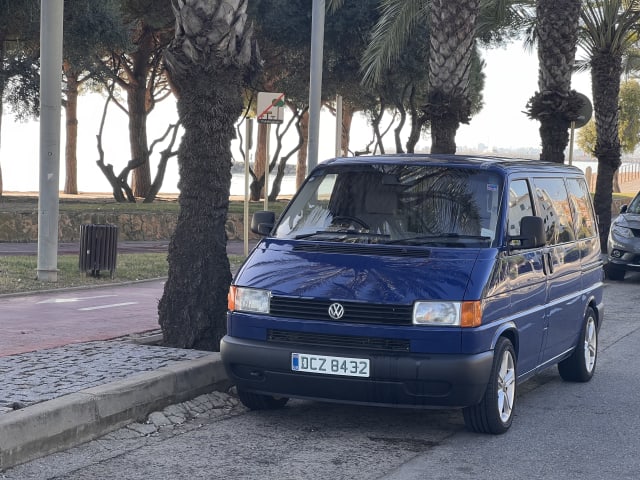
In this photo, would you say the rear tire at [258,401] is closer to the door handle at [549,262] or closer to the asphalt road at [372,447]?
the asphalt road at [372,447]

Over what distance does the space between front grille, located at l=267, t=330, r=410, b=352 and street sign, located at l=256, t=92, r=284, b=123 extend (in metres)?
10.9

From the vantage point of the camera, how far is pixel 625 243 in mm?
19016

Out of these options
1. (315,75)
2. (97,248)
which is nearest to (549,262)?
(97,248)

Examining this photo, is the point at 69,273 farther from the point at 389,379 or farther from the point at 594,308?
the point at 389,379

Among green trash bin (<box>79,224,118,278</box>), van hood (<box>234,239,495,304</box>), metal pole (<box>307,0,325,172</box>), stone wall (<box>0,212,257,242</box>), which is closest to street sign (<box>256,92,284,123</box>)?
metal pole (<box>307,0,325,172</box>)

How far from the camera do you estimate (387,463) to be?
6594mm

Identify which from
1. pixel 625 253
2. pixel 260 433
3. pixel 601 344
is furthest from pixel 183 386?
pixel 625 253

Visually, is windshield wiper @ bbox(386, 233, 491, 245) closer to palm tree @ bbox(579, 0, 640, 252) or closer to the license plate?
the license plate

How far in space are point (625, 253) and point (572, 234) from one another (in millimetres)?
10177

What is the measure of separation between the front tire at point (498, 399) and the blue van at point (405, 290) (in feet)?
0.05

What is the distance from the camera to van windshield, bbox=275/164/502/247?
780 cm

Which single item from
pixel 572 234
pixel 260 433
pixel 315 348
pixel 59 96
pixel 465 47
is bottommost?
pixel 260 433

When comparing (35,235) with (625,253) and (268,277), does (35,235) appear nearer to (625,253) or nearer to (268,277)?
(625,253)

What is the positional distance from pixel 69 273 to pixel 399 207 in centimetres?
949
